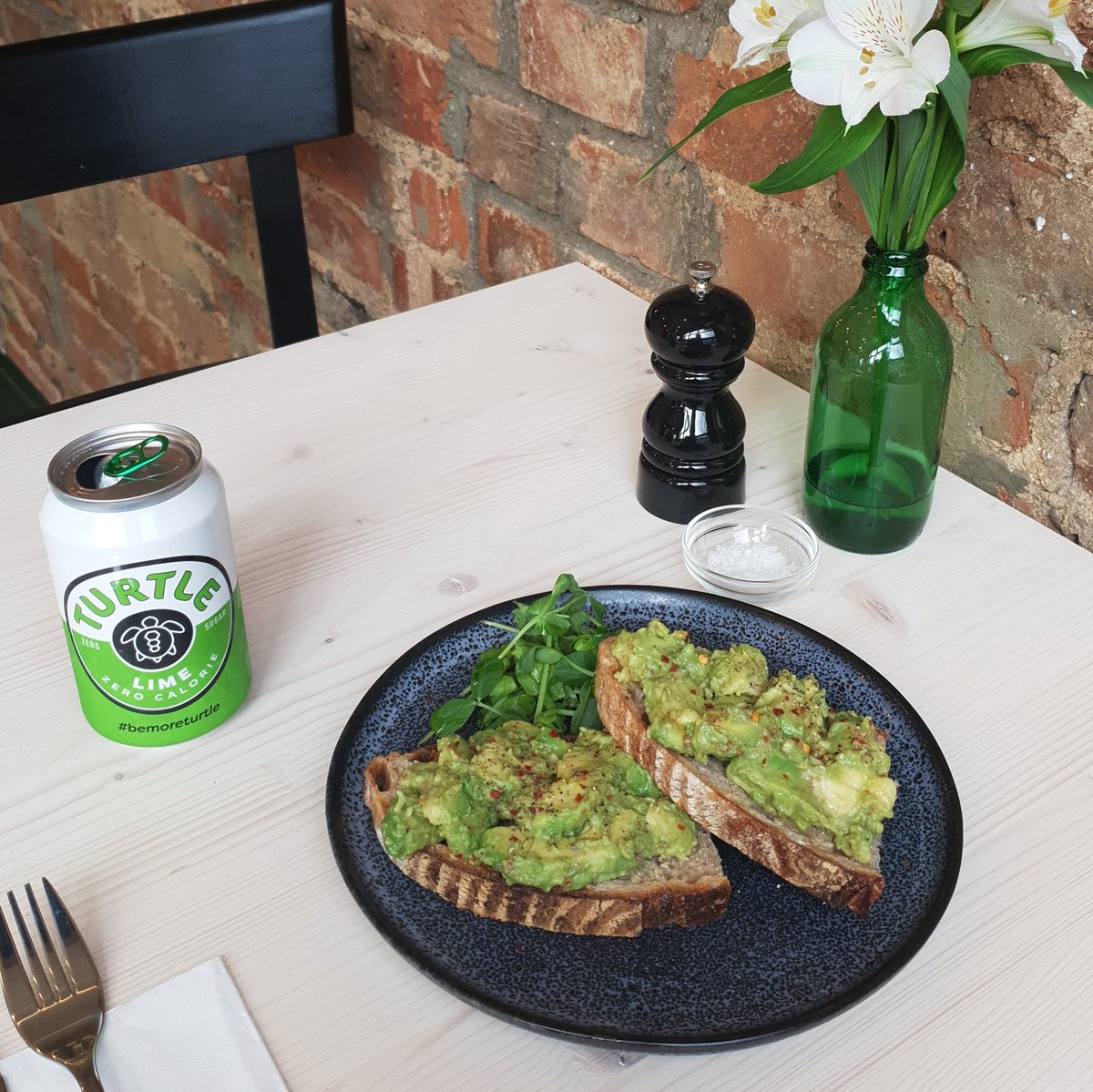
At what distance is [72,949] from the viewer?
0.62 meters

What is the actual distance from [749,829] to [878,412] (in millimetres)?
398

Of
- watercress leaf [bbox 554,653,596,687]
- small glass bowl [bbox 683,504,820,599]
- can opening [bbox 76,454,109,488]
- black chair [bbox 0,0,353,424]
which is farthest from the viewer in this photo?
black chair [bbox 0,0,353,424]

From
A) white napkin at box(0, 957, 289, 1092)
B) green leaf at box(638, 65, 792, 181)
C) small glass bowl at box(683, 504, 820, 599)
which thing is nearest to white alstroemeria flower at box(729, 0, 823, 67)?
green leaf at box(638, 65, 792, 181)

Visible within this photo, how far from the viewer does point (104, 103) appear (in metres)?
1.36

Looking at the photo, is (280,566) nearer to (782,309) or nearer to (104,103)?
(782,309)

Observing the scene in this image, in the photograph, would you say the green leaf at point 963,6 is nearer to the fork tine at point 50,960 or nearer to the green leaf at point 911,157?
the green leaf at point 911,157

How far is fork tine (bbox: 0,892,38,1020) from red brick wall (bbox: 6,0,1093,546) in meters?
0.84

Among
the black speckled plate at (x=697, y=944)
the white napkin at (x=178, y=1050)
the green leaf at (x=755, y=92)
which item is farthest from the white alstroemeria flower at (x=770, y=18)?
the white napkin at (x=178, y=1050)

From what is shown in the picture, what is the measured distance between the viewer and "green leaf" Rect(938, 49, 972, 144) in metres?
0.73

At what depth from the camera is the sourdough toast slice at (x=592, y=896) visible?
0.63 m

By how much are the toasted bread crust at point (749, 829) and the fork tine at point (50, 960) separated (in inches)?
13.0

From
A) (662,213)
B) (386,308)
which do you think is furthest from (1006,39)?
(386,308)

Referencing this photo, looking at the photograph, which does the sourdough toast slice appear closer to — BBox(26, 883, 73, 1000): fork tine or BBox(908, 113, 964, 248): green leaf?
BBox(26, 883, 73, 1000): fork tine

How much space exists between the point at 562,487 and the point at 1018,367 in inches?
15.6
